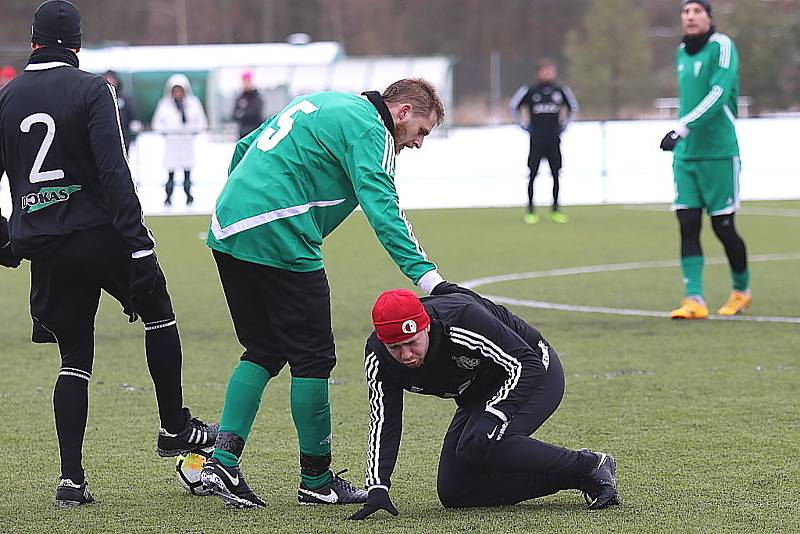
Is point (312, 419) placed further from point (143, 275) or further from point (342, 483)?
point (143, 275)

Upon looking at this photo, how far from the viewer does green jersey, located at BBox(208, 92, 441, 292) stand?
480 cm

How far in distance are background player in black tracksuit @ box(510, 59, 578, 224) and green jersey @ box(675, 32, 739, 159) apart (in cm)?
847

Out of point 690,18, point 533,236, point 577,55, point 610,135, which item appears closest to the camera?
point 690,18

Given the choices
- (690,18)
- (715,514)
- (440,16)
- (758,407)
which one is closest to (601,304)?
(690,18)

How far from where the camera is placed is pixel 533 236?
16.4m

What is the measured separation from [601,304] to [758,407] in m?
3.88

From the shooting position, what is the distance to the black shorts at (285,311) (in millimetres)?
4949

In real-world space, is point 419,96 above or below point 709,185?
above

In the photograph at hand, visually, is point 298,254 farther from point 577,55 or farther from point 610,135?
point 577,55

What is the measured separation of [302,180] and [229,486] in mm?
1132

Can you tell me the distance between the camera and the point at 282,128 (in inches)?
197

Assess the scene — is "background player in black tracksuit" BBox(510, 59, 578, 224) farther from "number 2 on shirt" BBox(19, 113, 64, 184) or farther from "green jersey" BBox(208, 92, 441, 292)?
"number 2 on shirt" BBox(19, 113, 64, 184)

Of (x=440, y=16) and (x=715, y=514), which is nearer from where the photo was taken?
(x=715, y=514)

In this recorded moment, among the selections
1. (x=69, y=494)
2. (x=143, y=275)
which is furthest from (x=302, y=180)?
(x=69, y=494)
